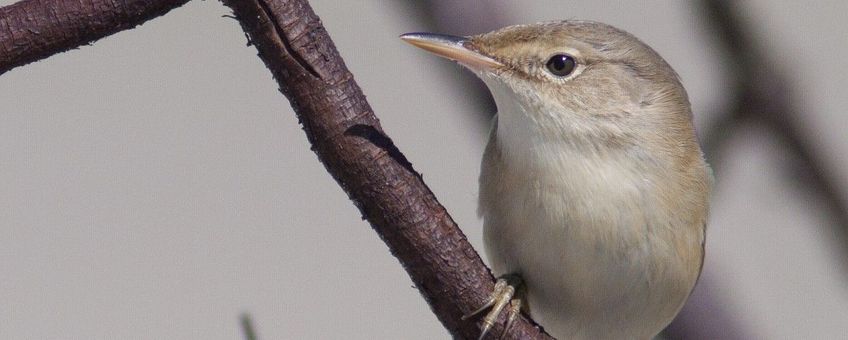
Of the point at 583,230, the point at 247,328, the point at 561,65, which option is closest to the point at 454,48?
the point at 561,65

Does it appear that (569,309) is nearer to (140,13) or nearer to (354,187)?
(354,187)

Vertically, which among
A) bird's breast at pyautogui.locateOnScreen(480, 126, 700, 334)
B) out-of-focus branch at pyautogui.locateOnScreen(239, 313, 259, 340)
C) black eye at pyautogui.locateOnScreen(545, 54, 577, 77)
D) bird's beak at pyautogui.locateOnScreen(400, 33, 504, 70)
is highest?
bird's beak at pyautogui.locateOnScreen(400, 33, 504, 70)

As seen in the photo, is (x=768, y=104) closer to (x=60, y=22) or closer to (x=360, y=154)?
(x=360, y=154)

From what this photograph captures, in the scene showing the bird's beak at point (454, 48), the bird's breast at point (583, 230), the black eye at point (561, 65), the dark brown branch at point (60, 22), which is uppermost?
the dark brown branch at point (60, 22)

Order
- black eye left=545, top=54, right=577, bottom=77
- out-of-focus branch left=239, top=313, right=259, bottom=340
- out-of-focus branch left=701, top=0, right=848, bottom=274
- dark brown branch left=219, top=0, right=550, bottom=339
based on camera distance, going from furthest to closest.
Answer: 1. black eye left=545, top=54, right=577, bottom=77
2. out-of-focus branch left=701, top=0, right=848, bottom=274
3. out-of-focus branch left=239, top=313, right=259, bottom=340
4. dark brown branch left=219, top=0, right=550, bottom=339

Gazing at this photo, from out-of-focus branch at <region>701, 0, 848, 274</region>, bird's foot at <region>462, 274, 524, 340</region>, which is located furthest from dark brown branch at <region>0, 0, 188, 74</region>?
out-of-focus branch at <region>701, 0, 848, 274</region>

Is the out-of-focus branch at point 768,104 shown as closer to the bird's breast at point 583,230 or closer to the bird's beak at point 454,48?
the bird's breast at point 583,230

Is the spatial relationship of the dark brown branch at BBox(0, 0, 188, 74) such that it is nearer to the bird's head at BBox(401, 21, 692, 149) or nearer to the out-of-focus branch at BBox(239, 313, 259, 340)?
the out-of-focus branch at BBox(239, 313, 259, 340)

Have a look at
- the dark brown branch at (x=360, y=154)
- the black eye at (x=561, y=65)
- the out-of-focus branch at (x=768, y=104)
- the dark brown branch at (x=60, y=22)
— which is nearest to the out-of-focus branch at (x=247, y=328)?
the dark brown branch at (x=360, y=154)
